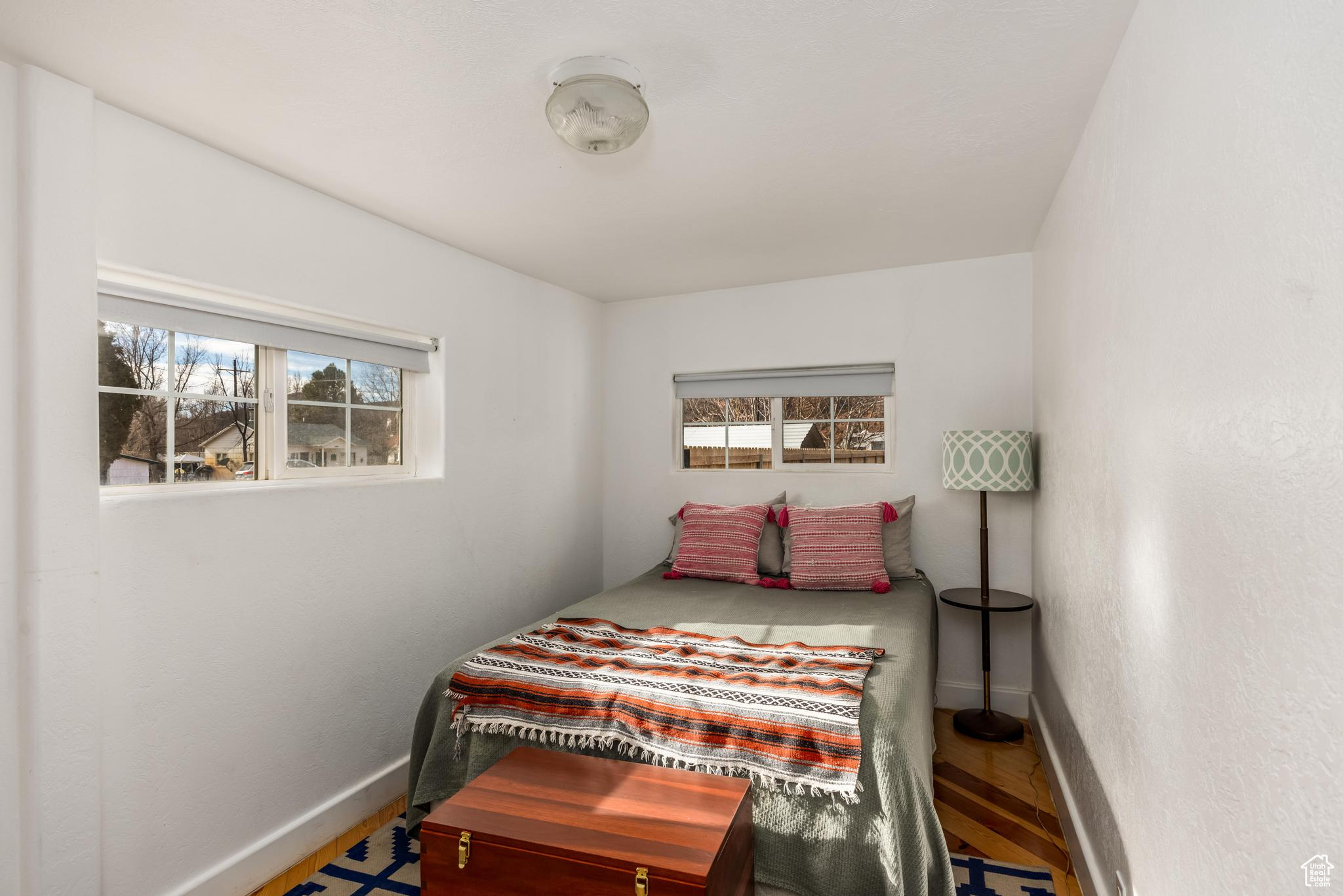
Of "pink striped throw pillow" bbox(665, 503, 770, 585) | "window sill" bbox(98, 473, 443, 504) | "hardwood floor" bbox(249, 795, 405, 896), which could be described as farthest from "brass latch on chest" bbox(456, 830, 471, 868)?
"pink striped throw pillow" bbox(665, 503, 770, 585)

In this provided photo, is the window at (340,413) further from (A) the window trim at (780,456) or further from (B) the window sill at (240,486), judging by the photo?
(A) the window trim at (780,456)

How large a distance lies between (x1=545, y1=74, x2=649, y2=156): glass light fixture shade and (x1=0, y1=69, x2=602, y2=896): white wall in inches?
48.0

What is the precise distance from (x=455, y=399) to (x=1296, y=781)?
3045 millimetres

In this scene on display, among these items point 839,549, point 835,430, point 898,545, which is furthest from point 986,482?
point 835,430

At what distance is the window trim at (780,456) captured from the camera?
3.92 m

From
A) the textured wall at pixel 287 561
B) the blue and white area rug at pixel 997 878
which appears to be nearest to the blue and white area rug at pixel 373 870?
the textured wall at pixel 287 561

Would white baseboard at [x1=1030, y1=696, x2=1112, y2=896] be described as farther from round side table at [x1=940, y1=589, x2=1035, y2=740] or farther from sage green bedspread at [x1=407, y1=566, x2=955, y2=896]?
sage green bedspread at [x1=407, y1=566, x2=955, y2=896]

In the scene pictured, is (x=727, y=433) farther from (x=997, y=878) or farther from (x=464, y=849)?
(x=464, y=849)

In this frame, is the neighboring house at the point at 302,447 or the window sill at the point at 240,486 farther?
the neighboring house at the point at 302,447

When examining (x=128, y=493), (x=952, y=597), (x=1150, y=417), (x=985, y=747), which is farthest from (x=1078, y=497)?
(x=128, y=493)

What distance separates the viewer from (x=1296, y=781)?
2.89 feet

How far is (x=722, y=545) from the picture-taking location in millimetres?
3656

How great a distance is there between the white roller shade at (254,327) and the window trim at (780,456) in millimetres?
1744

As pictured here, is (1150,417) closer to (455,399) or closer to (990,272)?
(990,272)
